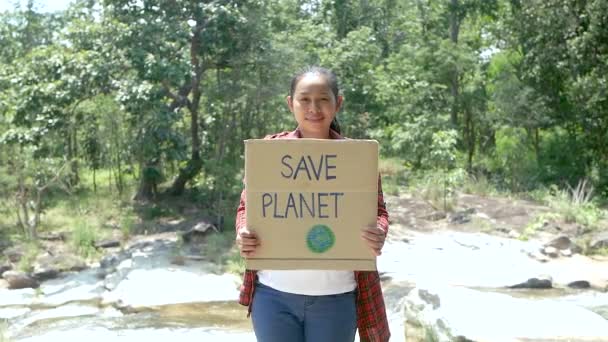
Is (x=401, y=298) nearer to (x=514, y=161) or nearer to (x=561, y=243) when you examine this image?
(x=561, y=243)

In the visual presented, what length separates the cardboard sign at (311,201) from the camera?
1843mm

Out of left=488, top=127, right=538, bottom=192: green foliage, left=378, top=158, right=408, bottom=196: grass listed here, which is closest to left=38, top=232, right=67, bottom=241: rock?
left=378, top=158, right=408, bottom=196: grass

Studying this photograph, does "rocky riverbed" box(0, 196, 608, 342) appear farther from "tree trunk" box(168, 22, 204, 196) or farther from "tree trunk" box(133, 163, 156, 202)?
"tree trunk" box(168, 22, 204, 196)

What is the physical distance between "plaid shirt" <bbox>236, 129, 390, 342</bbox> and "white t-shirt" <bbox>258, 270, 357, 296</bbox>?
0.05 meters

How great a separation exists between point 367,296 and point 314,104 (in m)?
0.53

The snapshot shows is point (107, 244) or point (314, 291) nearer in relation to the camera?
point (314, 291)

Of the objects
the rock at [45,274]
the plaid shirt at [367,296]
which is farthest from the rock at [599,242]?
the plaid shirt at [367,296]

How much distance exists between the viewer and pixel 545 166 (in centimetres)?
1434

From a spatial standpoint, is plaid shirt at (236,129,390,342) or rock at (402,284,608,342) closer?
plaid shirt at (236,129,390,342)

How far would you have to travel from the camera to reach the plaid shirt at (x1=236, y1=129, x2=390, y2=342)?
6.24ft

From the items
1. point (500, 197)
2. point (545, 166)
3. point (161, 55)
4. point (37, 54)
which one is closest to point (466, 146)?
point (545, 166)

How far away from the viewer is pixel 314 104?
6.28 feet

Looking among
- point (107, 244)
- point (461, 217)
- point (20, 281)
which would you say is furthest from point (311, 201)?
point (461, 217)

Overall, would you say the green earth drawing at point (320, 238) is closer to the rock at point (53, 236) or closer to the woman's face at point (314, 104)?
the woman's face at point (314, 104)
